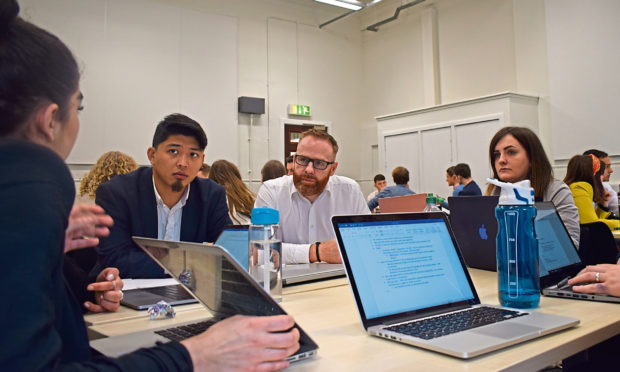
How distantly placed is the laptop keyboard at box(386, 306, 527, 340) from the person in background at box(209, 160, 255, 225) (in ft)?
7.25

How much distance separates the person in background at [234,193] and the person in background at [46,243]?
2405 mm

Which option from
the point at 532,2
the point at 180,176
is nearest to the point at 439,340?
the point at 180,176

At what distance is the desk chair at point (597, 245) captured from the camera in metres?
1.64

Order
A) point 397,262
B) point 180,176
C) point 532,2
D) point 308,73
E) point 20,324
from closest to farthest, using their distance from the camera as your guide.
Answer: point 20,324, point 397,262, point 180,176, point 532,2, point 308,73

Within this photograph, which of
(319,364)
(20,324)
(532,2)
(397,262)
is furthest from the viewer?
(532,2)

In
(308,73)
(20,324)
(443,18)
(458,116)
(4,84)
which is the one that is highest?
(443,18)

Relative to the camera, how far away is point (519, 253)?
1095 mm

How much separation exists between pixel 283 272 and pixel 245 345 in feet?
3.00

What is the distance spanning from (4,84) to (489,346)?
32.7 inches

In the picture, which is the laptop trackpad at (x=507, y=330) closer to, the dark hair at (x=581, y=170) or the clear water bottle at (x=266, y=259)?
the clear water bottle at (x=266, y=259)

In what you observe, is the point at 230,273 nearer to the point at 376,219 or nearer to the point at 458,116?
the point at 376,219

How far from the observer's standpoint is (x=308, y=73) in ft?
27.4

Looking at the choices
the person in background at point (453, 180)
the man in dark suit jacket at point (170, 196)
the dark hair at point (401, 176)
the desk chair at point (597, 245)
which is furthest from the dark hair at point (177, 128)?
the person in background at point (453, 180)

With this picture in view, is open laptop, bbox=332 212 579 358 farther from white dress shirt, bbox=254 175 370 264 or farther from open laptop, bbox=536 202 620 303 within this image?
white dress shirt, bbox=254 175 370 264
